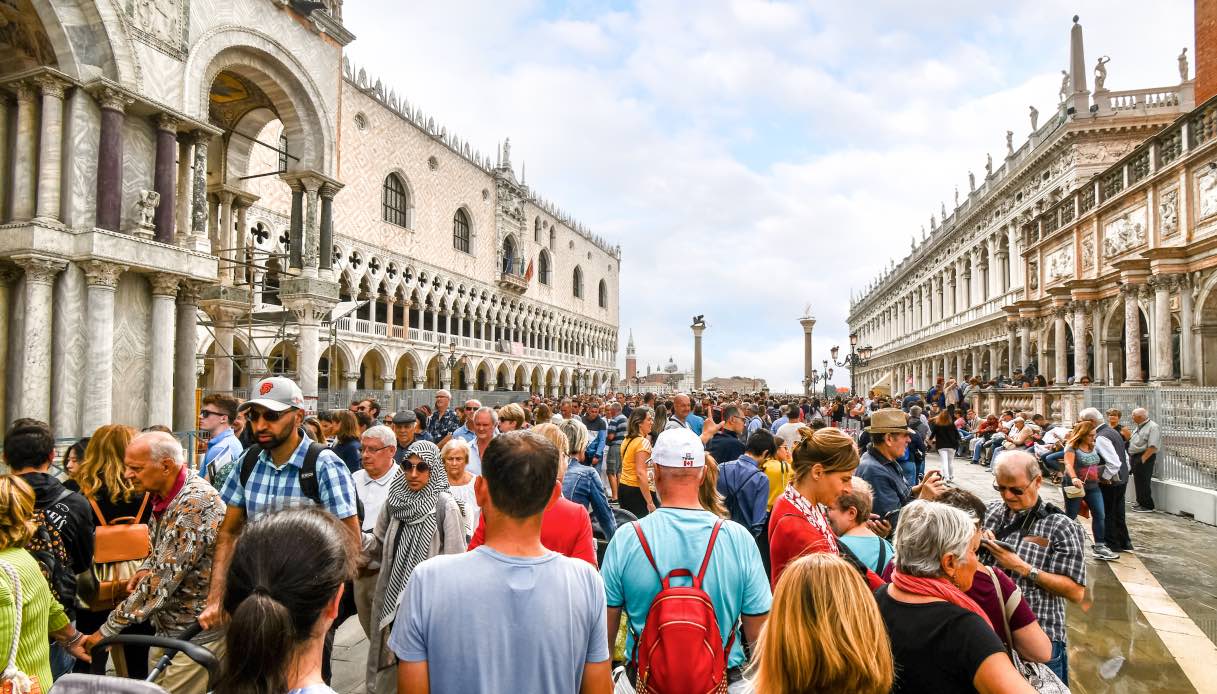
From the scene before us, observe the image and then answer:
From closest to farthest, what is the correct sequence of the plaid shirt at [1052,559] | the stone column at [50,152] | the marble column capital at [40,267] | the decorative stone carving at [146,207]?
the plaid shirt at [1052,559] → the marble column capital at [40,267] → the stone column at [50,152] → the decorative stone carving at [146,207]

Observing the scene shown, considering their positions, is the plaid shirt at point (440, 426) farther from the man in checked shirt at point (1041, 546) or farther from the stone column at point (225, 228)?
the stone column at point (225, 228)

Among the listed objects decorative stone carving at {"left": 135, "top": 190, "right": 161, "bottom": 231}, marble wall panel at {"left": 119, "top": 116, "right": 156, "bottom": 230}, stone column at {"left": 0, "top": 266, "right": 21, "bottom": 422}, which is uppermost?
marble wall panel at {"left": 119, "top": 116, "right": 156, "bottom": 230}

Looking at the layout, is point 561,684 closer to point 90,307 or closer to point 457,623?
point 457,623

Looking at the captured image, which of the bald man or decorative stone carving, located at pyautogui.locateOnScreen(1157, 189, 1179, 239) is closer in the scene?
the bald man

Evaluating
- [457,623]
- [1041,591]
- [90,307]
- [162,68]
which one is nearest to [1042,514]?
[1041,591]

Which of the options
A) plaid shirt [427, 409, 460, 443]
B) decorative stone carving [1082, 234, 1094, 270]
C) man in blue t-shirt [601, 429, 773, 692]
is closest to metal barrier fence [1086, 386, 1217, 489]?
decorative stone carving [1082, 234, 1094, 270]

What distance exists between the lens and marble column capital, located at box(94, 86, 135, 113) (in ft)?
30.5

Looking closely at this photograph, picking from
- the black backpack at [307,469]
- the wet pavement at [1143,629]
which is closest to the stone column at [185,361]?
the wet pavement at [1143,629]

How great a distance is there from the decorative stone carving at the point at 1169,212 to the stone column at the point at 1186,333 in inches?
45.0

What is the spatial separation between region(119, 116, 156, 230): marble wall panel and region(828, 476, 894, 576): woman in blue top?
11.1 meters

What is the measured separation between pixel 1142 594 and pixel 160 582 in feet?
25.1

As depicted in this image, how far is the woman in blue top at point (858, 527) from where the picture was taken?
9.32 feet

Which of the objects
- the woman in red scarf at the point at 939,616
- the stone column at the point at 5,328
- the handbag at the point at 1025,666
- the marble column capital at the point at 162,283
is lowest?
the handbag at the point at 1025,666

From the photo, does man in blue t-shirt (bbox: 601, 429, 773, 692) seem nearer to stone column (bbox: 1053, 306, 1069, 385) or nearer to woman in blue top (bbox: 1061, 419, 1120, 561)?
woman in blue top (bbox: 1061, 419, 1120, 561)
